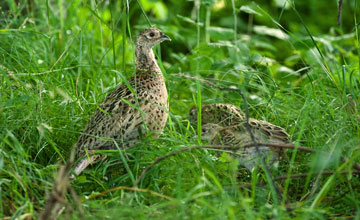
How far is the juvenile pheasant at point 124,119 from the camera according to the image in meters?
3.89

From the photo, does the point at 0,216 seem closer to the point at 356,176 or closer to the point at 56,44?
the point at 356,176

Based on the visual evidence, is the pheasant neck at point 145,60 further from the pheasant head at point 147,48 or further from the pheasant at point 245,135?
the pheasant at point 245,135

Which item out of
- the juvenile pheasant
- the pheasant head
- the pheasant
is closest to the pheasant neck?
the pheasant head

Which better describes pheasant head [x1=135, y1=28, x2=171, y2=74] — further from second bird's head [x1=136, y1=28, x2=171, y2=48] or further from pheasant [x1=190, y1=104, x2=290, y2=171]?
pheasant [x1=190, y1=104, x2=290, y2=171]

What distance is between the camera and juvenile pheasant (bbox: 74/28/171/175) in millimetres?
3887

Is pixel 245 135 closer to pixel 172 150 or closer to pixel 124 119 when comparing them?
pixel 172 150

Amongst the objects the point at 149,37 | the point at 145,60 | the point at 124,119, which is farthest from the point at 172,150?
the point at 149,37

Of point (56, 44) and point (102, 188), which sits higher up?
point (56, 44)

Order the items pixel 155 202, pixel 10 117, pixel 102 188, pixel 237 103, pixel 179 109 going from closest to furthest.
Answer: pixel 155 202 → pixel 102 188 → pixel 10 117 → pixel 237 103 → pixel 179 109

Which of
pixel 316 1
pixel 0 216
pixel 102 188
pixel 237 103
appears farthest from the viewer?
pixel 316 1

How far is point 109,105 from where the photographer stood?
4.15 m

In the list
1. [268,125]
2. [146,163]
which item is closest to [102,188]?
[146,163]

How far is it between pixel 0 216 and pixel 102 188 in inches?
31.7

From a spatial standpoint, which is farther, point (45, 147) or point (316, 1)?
point (316, 1)
